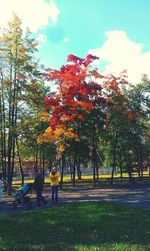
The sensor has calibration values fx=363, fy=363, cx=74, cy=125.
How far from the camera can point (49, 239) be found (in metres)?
Answer: 9.86

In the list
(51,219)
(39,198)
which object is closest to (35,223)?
(51,219)

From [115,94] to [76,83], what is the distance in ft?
20.6

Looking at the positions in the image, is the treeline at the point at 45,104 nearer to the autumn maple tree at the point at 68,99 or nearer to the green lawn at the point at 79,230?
the autumn maple tree at the point at 68,99

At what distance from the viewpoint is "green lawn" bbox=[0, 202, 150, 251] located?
891cm

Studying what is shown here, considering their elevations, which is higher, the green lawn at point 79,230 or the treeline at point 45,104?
the treeline at point 45,104

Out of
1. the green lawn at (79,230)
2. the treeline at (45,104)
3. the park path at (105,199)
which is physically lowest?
the park path at (105,199)

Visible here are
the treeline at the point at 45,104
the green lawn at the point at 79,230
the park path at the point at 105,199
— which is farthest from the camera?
the treeline at the point at 45,104

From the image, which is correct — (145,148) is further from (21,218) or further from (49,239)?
(49,239)

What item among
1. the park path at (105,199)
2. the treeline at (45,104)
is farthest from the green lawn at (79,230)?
the treeline at (45,104)

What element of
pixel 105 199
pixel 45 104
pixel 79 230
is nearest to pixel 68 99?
pixel 45 104

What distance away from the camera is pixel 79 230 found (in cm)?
Result: 1114

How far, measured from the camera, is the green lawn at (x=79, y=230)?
891cm

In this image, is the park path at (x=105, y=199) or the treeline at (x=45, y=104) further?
the treeline at (x=45, y=104)

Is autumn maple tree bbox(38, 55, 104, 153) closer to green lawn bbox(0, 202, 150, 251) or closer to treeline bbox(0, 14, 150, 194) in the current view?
treeline bbox(0, 14, 150, 194)
